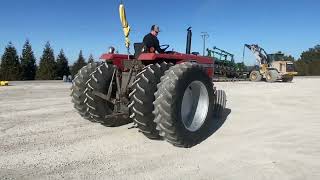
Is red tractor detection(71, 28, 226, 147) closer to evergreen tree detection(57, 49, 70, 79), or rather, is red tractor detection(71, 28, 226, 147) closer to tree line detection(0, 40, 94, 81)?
tree line detection(0, 40, 94, 81)

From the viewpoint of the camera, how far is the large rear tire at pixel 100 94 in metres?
7.07

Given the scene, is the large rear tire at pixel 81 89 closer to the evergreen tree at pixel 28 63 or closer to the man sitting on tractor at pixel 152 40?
the man sitting on tractor at pixel 152 40

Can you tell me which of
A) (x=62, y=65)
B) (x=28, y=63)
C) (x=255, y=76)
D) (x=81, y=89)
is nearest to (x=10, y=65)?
(x=28, y=63)

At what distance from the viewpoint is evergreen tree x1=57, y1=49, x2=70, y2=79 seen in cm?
5944

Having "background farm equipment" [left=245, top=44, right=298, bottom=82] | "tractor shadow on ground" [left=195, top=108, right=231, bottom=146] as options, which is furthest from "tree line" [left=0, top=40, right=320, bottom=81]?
"tractor shadow on ground" [left=195, top=108, right=231, bottom=146]

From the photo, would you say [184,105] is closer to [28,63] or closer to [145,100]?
[145,100]

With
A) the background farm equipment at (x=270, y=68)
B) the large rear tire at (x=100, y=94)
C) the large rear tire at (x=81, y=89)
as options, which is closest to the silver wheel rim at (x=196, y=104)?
the large rear tire at (x=100, y=94)

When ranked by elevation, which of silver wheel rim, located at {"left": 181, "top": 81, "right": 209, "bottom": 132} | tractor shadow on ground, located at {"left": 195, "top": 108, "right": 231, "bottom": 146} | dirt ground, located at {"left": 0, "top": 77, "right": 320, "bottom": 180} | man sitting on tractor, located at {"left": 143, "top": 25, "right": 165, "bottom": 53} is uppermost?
man sitting on tractor, located at {"left": 143, "top": 25, "right": 165, "bottom": 53}

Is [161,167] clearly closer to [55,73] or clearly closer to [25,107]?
[25,107]

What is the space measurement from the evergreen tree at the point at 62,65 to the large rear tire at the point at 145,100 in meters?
54.7

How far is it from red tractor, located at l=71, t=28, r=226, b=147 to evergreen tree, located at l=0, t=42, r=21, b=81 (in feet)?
169

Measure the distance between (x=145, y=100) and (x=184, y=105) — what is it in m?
1.05

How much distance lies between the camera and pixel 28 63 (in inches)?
2319

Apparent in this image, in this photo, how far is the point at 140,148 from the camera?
6.22m
